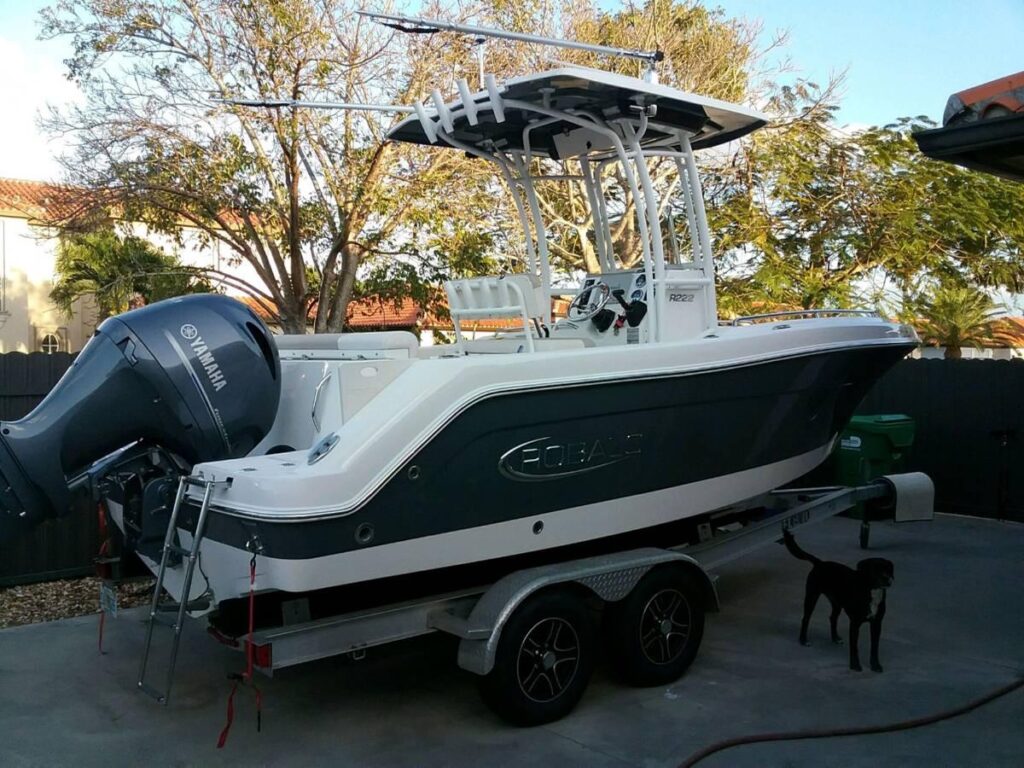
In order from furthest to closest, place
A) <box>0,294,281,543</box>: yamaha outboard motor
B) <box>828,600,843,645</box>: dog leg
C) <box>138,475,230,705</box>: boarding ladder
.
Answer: <box>828,600,843,645</box>: dog leg
<box>0,294,281,543</box>: yamaha outboard motor
<box>138,475,230,705</box>: boarding ladder

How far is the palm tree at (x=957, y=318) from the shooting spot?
19.9m

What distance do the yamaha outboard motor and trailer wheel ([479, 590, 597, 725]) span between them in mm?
1700

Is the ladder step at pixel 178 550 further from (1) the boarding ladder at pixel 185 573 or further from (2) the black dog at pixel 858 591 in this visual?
(2) the black dog at pixel 858 591

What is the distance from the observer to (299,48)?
13156mm

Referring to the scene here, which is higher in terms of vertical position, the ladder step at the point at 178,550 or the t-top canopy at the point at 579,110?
the t-top canopy at the point at 579,110

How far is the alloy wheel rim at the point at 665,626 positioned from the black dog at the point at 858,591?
0.92m

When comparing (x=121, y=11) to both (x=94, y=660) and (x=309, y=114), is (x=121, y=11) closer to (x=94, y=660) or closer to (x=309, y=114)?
(x=309, y=114)

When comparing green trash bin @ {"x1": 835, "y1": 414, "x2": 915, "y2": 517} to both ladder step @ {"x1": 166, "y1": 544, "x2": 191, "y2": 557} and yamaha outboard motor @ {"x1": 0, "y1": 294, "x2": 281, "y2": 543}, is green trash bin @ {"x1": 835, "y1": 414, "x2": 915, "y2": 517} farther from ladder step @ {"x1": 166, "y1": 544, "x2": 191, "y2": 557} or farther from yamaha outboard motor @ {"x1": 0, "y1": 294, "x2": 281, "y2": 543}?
ladder step @ {"x1": 166, "y1": 544, "x2": 191, "y2": 557}

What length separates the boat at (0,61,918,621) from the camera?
463 centimetres

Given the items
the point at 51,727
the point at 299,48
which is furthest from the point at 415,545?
the point at 299,48

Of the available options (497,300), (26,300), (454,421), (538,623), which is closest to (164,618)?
(454,421)

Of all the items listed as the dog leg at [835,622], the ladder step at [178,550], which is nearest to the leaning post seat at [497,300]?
the ladder step at [178,550]

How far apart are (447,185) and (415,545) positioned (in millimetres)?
10401

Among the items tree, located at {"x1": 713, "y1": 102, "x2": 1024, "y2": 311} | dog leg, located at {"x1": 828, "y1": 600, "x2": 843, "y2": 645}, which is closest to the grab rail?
dog leg, located at {"x1": 828, "y1": 600, "x2": 843, "y2": 645}
